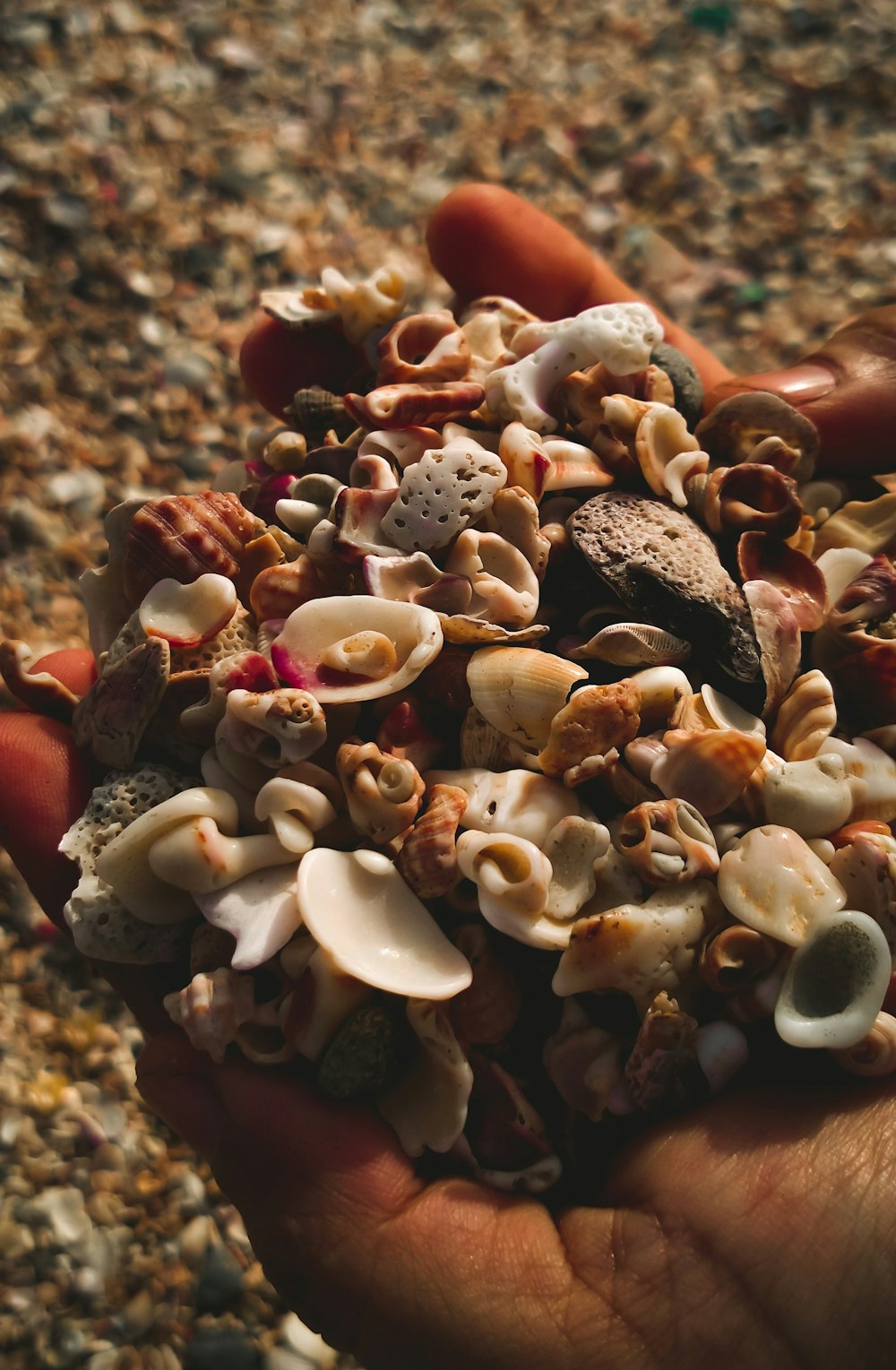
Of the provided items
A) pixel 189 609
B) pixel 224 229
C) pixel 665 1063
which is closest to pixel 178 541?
pixel 189 609

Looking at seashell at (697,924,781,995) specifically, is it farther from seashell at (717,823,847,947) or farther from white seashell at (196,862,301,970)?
white seashell at (196,862,301,970)

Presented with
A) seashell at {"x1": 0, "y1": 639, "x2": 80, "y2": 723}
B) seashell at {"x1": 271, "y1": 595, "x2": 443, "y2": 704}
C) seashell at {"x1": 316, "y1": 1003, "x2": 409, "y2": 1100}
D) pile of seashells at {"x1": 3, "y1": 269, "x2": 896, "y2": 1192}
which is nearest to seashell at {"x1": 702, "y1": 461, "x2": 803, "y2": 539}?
pile of seashells at {"x1": 3, "y1": 269, "x2": 896, "y2": 1192}

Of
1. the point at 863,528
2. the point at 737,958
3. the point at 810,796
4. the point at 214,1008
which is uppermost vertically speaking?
the point at 863,528

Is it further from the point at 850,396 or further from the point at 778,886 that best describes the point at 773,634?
the point at 850,396

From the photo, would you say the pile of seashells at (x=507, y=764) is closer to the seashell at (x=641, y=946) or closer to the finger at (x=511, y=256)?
the seashell at (x=641, y=946)

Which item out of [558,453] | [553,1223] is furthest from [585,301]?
[553,1223]

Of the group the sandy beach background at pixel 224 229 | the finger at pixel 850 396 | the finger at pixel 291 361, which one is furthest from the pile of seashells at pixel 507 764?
the sandy beach background at pixel 224 229

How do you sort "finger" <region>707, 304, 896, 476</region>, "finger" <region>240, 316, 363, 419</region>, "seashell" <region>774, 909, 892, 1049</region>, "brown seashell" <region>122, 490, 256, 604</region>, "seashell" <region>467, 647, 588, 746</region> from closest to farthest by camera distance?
"seashell" <region>774, 909, 892, 1049</region>, "seashell" <region>467, 647, 588, 746</region>, "brown seashell" <region>122, 490, 256, 604</region>, "finger" <region>707, 304, 896, 476</region>, "finger" <region>240, 316, 363, 419</region>
